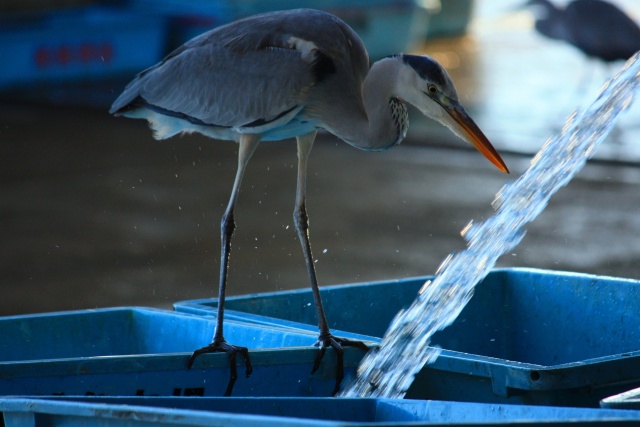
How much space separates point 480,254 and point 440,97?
543 mm

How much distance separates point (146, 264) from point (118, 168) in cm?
245

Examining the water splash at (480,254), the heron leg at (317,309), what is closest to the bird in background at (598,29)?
the water splash at (480,254)

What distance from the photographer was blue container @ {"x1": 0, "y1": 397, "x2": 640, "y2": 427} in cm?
204

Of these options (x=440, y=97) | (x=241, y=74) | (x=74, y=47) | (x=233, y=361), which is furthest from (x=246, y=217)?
(x=74, y=47)

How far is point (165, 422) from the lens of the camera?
6.97 feet

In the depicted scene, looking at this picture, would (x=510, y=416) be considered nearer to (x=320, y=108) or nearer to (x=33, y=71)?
(x=320, y=108)

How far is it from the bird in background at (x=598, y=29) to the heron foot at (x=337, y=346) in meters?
7.43

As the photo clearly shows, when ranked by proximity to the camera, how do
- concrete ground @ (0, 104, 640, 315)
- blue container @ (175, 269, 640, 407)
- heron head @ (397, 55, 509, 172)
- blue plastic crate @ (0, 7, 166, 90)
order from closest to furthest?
heron head @ (397, 55, 509, 172) → blue container @ (175, 269, 640, 407) → concrete ground @ (0, 104, 640, 315) → blue plastic crate @ (0, 7, 166, 90)

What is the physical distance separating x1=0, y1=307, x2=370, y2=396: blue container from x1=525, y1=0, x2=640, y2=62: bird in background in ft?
24.2

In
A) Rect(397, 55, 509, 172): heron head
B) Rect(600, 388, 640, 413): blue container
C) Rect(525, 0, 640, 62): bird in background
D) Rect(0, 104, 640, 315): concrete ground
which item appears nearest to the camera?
Rect(600, 388, 640, 413): blue container

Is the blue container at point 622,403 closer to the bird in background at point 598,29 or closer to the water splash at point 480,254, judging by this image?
the water splash at point 480,254

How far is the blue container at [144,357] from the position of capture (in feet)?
9.18

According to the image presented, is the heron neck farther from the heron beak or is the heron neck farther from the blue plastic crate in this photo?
the blue plastic crate

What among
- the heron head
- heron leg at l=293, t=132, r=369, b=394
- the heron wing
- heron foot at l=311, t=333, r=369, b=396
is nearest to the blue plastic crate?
the heron wing
